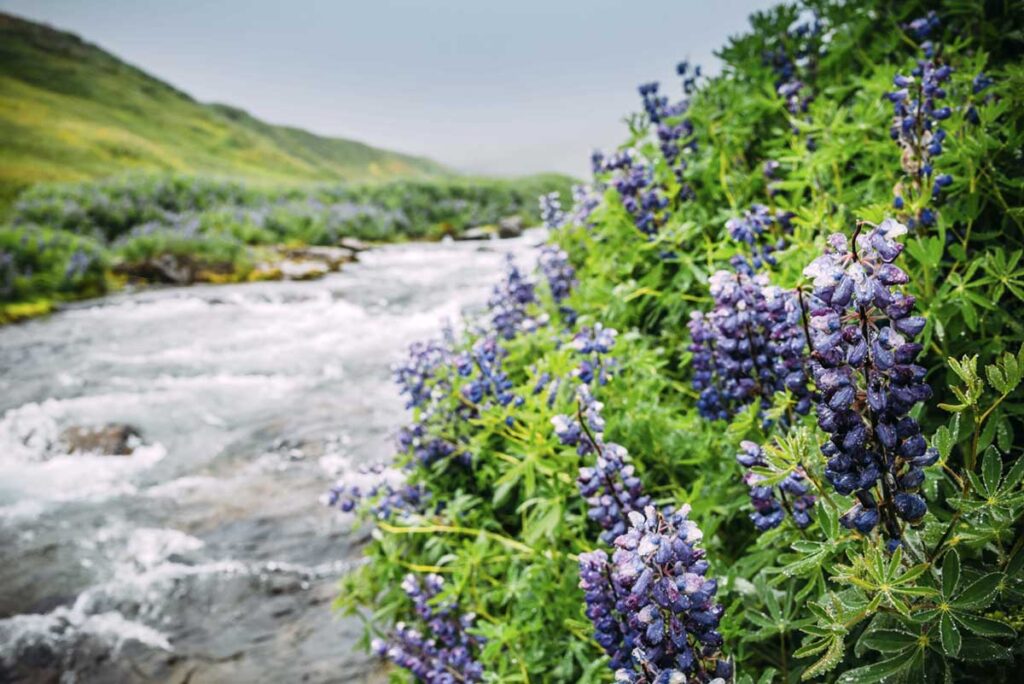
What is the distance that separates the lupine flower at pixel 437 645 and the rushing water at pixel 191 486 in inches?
30.0

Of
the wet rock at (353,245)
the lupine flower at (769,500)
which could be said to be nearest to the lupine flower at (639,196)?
the lupine flower at (769,500)

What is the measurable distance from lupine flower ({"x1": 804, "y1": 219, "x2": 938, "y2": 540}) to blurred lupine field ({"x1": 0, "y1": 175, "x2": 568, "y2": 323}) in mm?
12277

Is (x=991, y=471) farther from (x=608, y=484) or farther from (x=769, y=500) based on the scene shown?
(x=608, y=484)

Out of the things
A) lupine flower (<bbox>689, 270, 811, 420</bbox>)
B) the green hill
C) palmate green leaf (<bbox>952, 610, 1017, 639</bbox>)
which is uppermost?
the green hill

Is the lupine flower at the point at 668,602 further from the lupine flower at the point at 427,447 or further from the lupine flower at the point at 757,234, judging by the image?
the lupine flower at the point at 427,447

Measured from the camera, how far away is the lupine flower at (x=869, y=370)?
100 centimetres

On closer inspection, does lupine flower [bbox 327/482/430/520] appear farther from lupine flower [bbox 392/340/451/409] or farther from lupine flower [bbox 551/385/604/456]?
lupine flower [bbox 551/385/604/456]

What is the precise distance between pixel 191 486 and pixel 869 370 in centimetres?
536

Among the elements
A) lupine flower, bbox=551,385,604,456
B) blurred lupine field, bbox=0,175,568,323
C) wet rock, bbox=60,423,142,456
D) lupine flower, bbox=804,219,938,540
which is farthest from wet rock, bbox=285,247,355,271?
lupine flower, bbox=804,219,938,540

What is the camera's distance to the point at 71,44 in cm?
7262

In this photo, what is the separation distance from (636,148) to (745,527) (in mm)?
2025

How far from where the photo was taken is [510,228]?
1917 cm

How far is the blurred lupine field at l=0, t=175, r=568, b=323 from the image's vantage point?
35.9ft

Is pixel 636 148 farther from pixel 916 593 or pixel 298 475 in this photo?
pixel 298 475
